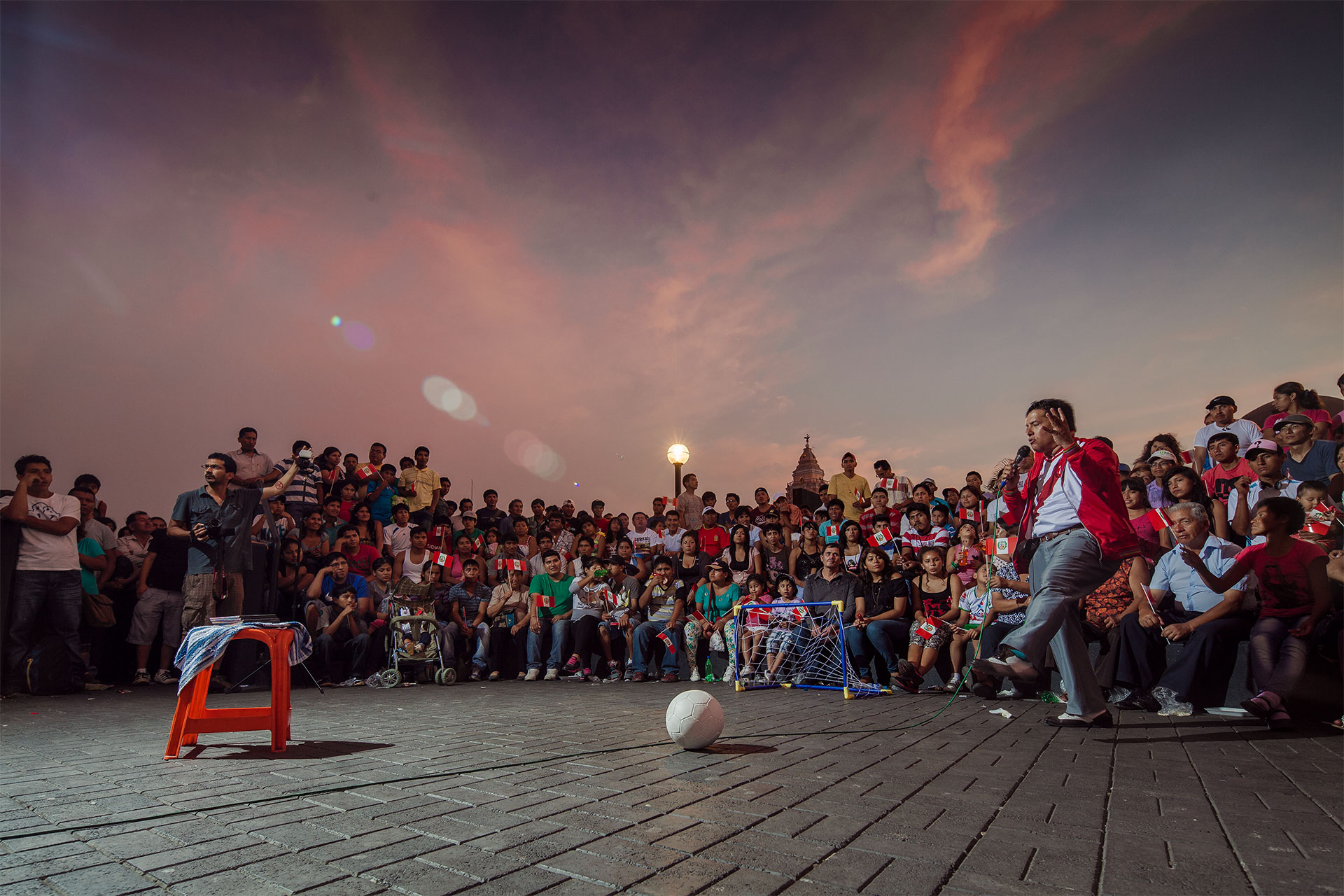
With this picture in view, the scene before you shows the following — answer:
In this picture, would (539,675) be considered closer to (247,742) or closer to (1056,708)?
(247,742)

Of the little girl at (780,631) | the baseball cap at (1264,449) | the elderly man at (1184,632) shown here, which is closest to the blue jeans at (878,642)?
the little girl at (780,631)

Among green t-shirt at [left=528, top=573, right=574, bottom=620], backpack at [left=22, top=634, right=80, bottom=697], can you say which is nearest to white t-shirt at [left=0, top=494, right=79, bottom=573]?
backpack at [left=22, top=634, right=80, bottom=697]

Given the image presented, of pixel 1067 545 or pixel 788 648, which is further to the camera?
pixel 788 648

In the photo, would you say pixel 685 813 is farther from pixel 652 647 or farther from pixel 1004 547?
pixel 652 647

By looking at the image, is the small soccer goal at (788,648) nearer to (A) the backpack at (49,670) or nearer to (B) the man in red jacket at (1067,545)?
(B) the man in red jacket at (1067,545)

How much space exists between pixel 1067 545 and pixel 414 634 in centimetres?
882

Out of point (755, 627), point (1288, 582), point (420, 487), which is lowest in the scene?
point (755, 627)

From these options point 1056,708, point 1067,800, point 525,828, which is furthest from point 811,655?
point 525,828

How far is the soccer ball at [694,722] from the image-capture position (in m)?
4.59

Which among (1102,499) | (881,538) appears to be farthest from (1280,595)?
(881,538)

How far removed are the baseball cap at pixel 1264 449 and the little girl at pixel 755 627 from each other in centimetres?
609

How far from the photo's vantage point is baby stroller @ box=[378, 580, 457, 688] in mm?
10534

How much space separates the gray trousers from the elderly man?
65.5 inches

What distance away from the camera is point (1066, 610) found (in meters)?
5.21
